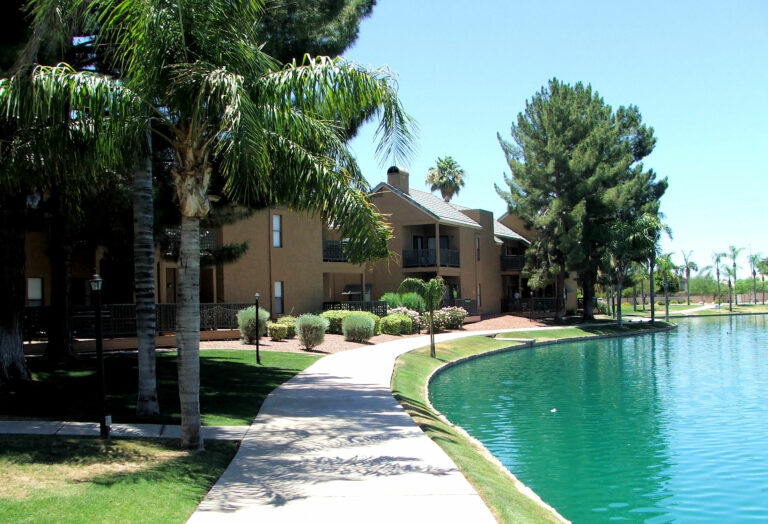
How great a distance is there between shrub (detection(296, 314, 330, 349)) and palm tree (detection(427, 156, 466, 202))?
49043 mm

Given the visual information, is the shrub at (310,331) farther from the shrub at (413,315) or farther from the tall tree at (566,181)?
the tall tree at (566,181)

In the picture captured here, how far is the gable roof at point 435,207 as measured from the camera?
41375 millimetres

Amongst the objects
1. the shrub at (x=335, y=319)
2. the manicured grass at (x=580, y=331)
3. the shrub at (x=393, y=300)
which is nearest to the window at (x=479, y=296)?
the manicured grass at (x=580, y=331)

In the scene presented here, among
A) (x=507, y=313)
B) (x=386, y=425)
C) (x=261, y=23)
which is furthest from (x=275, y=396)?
(x=507, y=313)

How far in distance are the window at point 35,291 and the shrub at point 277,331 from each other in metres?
8.34

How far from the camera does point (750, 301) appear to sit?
99312 millimetres

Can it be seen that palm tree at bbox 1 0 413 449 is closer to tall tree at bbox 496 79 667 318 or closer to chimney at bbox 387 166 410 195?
chimney at bbox 387 166 410 195

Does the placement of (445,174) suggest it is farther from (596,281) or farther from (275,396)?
(275,396)

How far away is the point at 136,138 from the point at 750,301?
352 feet

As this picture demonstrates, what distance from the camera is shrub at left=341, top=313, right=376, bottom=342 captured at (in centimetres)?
2825

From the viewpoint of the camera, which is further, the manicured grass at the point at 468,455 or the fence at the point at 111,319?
the fence at the point at 111,319

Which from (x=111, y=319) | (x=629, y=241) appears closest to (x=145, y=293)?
(x=111, y=319)

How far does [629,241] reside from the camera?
46656 mm

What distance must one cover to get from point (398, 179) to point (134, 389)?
30.7 m
